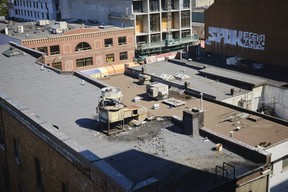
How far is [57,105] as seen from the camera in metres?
31.3

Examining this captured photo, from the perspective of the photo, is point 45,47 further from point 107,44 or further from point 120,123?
point 120,123

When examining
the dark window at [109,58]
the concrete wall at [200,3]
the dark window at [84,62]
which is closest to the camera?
the dark window at [84,62]

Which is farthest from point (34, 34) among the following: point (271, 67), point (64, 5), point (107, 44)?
point (271, 67)

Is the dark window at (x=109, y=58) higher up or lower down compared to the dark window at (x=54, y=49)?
lower down

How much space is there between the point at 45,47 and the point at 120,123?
138 feet

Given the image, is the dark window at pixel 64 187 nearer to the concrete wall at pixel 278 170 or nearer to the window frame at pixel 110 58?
the concrete wall at pixel 278 170

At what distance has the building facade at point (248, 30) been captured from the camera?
54.2 meters

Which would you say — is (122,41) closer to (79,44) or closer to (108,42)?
(108,42)

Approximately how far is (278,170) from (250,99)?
566 inches

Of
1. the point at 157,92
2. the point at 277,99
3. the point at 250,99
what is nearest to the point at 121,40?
the point at 250,99

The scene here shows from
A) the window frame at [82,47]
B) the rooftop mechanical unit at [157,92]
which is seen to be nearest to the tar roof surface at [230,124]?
the rooftop mechanical unit at [157,92]

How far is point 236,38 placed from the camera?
6084 cm

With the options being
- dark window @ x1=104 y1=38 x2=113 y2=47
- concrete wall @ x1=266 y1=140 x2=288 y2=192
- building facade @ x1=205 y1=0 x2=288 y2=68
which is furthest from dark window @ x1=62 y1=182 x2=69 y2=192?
dark window @ x1=104 y1=38 x2=113 y2=47

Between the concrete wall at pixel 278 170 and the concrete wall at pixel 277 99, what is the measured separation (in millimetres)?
14503
